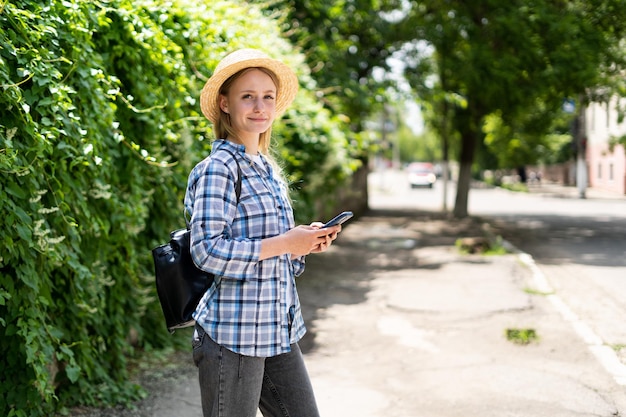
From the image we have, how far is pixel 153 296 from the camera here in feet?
17.6

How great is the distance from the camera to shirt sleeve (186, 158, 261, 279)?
2.32 meters

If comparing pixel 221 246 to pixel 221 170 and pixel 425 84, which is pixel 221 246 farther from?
pixel 425 84

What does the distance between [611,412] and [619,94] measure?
1234 cm

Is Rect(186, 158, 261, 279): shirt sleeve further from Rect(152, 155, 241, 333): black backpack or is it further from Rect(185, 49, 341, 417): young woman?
Rect(152, 155, 241, 333): black backpack

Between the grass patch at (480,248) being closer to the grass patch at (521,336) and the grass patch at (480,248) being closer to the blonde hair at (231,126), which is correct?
the grass patch at (521,336)

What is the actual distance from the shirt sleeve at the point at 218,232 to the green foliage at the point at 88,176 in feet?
4.12

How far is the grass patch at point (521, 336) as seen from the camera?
6.31 meters

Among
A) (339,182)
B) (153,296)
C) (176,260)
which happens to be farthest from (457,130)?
(176,260)

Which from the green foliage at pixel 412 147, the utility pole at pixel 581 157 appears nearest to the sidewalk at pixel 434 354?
the utility pole at pixel 581 157

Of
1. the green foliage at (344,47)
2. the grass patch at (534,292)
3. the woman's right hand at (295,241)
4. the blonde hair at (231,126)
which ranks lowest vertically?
the grass patch at (534,292)

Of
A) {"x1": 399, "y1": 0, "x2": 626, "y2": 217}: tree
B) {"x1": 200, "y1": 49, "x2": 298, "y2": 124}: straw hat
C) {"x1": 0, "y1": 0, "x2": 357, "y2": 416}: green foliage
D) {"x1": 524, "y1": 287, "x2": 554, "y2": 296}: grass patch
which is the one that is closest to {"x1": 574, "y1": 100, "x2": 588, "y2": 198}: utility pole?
{"x1": 399, "y1": 0, "x2": 626, "y2": 217}: tree

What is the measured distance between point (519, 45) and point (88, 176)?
12865 millimetres

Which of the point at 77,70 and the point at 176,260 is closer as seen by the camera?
the point at 176,260

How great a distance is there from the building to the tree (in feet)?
59.4
